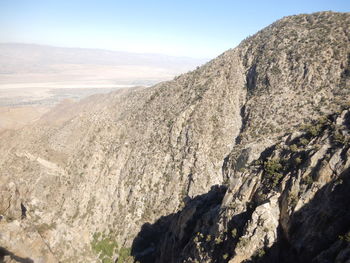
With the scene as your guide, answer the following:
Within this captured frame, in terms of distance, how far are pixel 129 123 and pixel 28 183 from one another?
68.1ft

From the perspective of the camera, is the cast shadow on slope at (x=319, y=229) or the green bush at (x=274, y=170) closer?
the cast shadow on slope at (x=319, y=229)

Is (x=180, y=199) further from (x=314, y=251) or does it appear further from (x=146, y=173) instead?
(x=314, y=251)

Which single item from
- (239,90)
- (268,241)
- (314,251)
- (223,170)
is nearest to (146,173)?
(223,170)

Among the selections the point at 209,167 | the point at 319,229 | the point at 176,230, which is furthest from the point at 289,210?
the point at 209,167

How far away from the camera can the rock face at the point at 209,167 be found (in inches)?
834

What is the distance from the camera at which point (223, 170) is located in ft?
140

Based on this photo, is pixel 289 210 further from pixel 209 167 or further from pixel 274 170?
pixel 209 167

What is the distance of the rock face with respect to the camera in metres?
21.2

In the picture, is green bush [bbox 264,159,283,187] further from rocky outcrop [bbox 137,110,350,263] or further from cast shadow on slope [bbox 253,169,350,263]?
cast shadow on slope [bbox 253,169,350,263]

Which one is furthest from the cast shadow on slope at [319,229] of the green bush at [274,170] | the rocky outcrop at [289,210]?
the green bush at [274,170]

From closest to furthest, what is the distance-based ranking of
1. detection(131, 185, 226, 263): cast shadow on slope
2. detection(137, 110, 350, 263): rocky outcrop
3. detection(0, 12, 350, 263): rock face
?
detection(137, 110, 350, 263): rocky outcrop → detection(0, 12, 350, 263): rock face → detection(131, 185, 226, 263): cast shadow on slope

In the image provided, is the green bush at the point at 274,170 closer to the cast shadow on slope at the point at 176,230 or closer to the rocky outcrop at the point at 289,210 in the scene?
the rocky outcrop at the point at 289,210

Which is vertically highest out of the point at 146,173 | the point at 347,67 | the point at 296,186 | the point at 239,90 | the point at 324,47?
the point at 324,47

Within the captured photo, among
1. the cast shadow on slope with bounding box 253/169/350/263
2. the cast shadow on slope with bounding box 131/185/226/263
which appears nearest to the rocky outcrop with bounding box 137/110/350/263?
the cast shadow on slope with bounding box 253/169/350/263
